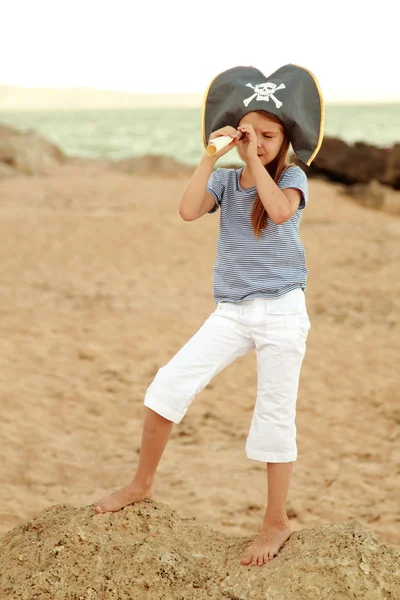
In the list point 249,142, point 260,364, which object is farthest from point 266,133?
point 260,364

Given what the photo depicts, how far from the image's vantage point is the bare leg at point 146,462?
238 cm

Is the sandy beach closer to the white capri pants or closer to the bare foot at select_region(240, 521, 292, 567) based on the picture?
the bare foot at select_region(240, 521, 292, 567)

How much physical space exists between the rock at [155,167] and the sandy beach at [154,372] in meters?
8.82

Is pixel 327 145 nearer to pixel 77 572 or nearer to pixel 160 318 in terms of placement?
pixel 160 318

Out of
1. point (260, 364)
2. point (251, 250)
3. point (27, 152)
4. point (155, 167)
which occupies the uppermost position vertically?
point (251, 250)

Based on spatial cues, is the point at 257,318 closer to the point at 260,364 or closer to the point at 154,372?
the point at 260,364

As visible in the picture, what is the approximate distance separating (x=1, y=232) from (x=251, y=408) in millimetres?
6220

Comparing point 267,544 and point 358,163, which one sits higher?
point 267,544

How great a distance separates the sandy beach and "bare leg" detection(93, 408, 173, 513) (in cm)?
90

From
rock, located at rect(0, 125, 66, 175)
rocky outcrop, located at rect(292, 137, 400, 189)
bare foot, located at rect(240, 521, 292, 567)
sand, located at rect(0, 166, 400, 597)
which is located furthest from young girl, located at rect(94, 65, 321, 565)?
rock, located at rect(0, 125, 66, 175)

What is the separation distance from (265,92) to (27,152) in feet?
56.5

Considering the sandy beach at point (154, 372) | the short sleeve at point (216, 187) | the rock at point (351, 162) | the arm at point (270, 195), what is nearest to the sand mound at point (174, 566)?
the sandy beach at point (154, 372)

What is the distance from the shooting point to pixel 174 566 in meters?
2.24

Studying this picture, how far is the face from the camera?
2.30 m
